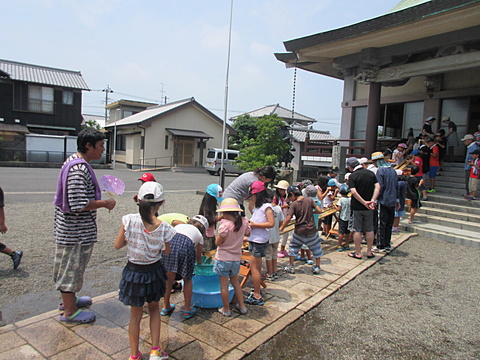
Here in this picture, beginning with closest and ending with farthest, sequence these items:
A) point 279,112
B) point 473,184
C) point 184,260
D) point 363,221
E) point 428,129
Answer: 1. point 184,260
2. point 363,221
3. point 473,184
4. point 428,129
5. point 279,112

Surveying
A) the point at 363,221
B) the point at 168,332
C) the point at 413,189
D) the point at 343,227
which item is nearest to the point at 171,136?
the point at 413,189

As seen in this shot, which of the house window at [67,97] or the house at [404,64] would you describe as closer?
the house at [404,64]

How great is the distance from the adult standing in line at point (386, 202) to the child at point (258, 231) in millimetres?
3051

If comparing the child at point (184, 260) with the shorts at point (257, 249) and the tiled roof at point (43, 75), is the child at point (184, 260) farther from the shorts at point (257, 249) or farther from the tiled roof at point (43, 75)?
the tiled roof at point (43, 75)

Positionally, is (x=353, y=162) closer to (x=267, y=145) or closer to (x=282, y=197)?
(x=282, y=197)

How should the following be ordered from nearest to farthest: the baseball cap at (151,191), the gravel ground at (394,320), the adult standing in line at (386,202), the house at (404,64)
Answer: the baseball cap at (151,191) < the gravel ground at (394,320) < the adult standing in line at (386,202) < the house at (404,64)

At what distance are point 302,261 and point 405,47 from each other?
7.33 meters

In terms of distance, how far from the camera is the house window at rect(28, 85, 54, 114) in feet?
86.4

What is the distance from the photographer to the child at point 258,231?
156 inches

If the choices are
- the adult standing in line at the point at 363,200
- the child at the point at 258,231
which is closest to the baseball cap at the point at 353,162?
the adult standing in line at the point at 363,200

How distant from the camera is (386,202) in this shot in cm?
615

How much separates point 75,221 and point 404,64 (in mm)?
10086

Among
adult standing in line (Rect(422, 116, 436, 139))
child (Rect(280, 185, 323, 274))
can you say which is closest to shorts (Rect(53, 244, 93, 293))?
child (Rect(280, 185, 323, 274))

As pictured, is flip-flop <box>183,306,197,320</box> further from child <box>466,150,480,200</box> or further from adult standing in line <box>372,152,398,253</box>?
child <box>466,150,480,200</box>
